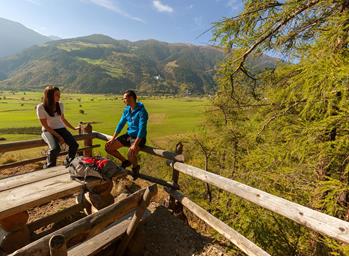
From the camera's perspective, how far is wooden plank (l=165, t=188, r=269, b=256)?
118 inches

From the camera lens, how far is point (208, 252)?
12.8 feet

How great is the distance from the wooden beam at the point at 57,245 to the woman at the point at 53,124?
305cm

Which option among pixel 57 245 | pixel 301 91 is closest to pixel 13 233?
pixel 57 245

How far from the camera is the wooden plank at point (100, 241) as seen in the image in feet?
9.27

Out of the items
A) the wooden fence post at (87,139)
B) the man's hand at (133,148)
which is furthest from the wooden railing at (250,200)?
the wooden fence post at (87,139)

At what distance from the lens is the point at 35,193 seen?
3.03 metres

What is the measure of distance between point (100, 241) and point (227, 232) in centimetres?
178

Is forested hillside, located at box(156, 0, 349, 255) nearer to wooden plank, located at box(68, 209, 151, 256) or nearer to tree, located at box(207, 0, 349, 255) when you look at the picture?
tree, located at box(207, 0, 349, 255)

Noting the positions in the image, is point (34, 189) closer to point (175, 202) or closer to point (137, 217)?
point (137, 217)

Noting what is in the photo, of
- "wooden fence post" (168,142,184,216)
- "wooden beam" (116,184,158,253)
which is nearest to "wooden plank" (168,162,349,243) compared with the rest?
"wooden beam" (116,184,158,253)

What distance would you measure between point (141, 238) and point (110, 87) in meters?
198

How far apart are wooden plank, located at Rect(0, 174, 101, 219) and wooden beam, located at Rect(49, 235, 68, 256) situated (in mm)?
1169

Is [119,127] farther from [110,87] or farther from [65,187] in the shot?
[110,87]

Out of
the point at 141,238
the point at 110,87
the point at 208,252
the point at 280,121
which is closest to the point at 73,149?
the point at 141,238
